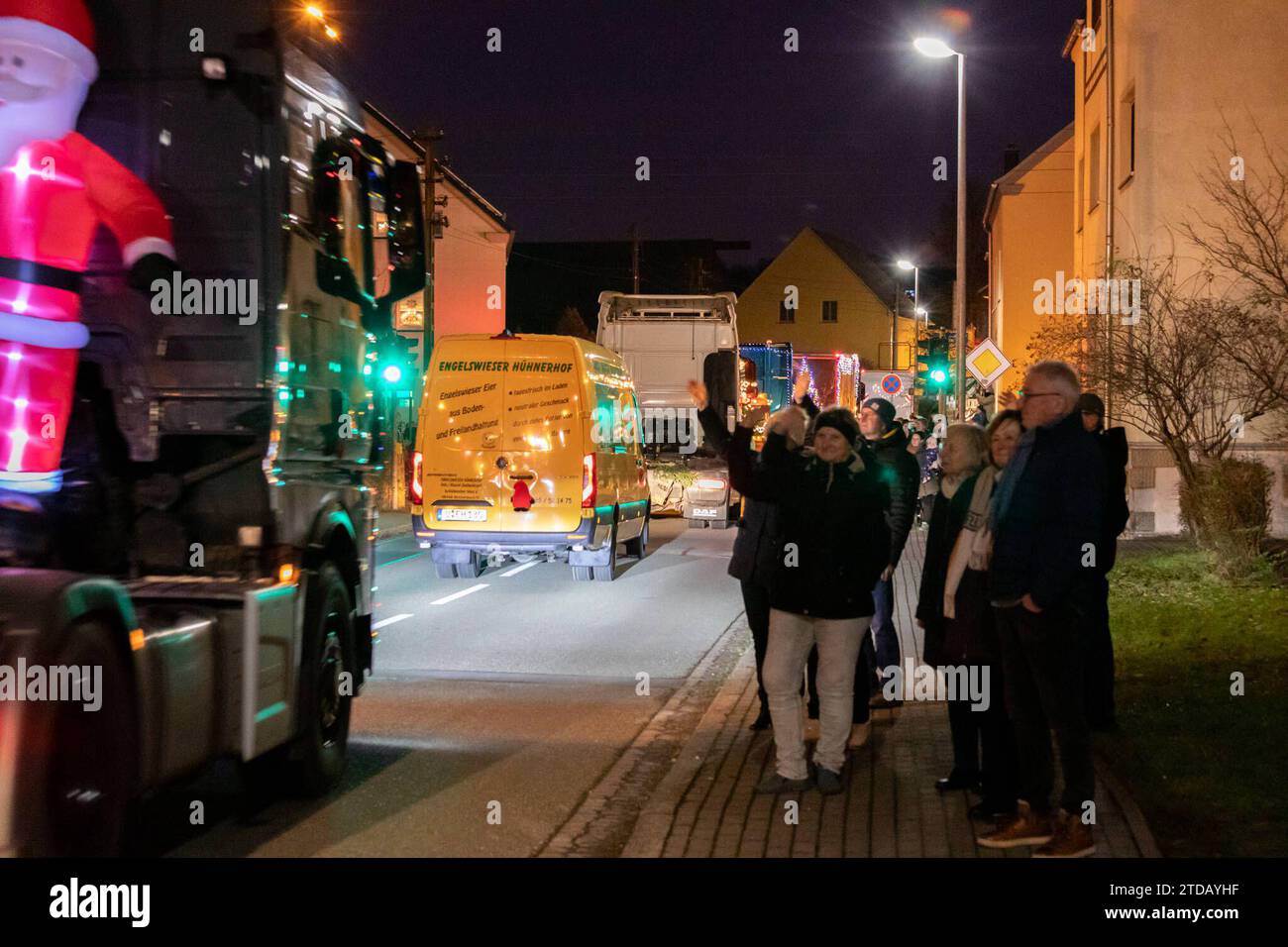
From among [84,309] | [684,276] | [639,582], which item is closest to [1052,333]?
[639,582]

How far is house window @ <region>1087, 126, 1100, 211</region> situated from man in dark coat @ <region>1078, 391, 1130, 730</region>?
2251cm

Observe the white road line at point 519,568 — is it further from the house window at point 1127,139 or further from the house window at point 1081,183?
the house window at point 1081,183

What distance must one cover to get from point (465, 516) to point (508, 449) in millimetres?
931

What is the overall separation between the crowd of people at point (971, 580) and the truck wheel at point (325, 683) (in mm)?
2087

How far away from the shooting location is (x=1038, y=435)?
6.07 metres

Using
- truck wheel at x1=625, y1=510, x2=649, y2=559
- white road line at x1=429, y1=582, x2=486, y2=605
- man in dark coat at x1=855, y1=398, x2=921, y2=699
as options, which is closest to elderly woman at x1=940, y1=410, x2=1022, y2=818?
man in dark coat at x1=855, y1=398, x2=921, y2=699

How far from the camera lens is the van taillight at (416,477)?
55.9 ft

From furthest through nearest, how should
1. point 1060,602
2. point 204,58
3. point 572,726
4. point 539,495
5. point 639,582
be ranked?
point 639,582, point 539,495, point 572,726, point 204,58, point 1060,602

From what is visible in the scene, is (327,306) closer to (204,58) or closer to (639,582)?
(204,58)

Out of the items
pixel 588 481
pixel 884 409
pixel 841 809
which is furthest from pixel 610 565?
pixel 841 809

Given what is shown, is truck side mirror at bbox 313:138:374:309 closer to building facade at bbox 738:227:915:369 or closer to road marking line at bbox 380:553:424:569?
road marking line at bbox 380:553:424:569

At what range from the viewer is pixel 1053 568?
232 inches

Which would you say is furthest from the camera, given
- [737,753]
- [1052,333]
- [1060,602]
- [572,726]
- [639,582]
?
[1052,333]

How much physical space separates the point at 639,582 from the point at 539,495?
2.06 meters
